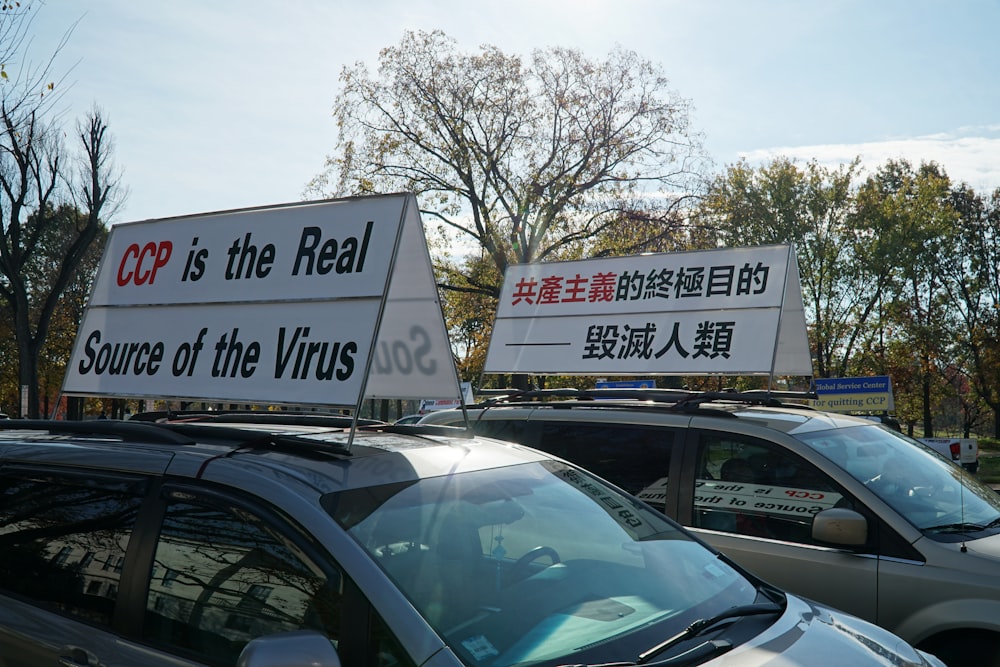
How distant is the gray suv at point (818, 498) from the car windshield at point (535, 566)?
135 cm

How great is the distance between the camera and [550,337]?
322 inches

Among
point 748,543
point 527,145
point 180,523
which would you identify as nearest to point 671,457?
point 748,543

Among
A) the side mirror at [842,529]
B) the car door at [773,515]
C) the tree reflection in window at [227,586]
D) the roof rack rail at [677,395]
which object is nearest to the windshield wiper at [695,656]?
the tree reflection in window at [227,586]

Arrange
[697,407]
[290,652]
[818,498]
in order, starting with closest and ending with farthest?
[290,652]
[818,498]
[697,407]

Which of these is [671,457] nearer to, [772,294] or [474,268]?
[772,294]

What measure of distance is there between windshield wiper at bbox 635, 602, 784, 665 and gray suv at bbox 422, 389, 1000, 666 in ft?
4.53

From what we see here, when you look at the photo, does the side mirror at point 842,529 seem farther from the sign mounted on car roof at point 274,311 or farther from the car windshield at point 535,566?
the sign mounted on car roof at point 274,311

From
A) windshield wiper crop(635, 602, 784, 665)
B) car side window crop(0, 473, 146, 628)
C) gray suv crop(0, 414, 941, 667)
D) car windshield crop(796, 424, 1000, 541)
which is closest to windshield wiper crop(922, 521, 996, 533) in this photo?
car windshield crop(796, 424, 1000, 541)

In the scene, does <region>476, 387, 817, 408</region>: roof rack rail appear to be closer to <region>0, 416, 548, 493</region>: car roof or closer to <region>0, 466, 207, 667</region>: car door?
<region>0, 416, 548, 493</region>: car roof

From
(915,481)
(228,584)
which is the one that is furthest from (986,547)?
(228,584)

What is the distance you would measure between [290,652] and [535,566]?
3.34 feet

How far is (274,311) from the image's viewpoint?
404cm

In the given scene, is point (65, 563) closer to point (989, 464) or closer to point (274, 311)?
point (274, 311)

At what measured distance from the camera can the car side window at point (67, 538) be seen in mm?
2762
